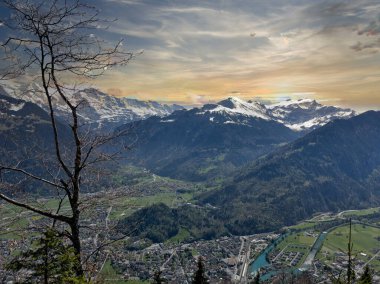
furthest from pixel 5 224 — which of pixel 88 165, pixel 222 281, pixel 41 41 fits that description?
pixel 222 281

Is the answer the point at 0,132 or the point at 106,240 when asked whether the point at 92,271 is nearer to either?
the point at 106,240

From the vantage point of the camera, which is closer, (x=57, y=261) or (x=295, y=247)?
(x=57, y=261)

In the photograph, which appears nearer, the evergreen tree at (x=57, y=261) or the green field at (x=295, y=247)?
the evergreen tree at (x=57, y=261)

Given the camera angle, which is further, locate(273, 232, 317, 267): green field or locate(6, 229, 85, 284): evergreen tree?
locate(273, 232, 317, 267): green field

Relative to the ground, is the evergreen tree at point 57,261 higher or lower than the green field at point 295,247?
higher

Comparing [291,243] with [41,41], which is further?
[291,243]

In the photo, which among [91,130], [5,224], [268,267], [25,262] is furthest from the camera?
[268,267]

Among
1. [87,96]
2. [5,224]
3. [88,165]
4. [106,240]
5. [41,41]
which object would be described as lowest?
[106,240]

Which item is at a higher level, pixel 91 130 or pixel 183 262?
pixel 91 130

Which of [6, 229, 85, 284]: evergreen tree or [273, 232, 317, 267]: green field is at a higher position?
[6, 229, 85, 284]: evergreen tree

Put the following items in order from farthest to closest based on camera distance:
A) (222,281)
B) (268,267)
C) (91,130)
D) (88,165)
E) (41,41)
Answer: (268,267), (222,281), (91,130), (88,165), (41,41)

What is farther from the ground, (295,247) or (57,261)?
(57,261)
